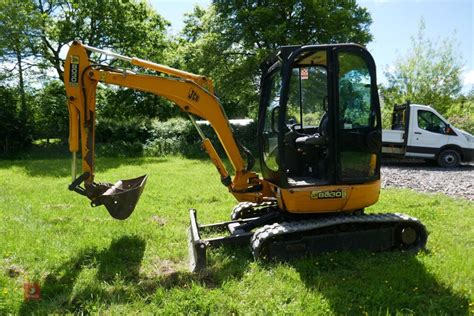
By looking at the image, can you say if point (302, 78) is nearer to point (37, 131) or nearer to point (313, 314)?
point (313, 314)

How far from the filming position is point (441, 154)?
13.1 metres

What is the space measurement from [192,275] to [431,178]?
28.7 feet

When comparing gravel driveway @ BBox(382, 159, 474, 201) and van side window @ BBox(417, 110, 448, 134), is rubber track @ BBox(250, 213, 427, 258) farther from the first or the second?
van side window @ BBox(417, 110, 448, 134)

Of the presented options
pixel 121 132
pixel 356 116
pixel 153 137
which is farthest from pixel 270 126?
pixel 121 132

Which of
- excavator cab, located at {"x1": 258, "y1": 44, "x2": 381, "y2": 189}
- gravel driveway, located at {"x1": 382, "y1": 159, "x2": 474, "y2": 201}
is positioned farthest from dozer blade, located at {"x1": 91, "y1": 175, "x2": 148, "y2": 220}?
gravel driveway, located at {"x1": 382, "y1": 159, "x2": 474, "y2": 201}

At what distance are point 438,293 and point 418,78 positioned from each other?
23.0 meters

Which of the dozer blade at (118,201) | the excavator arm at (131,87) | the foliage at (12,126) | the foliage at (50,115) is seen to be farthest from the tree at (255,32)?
the dozer blade at (118,201)

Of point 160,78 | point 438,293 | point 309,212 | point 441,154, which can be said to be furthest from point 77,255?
point 441,154

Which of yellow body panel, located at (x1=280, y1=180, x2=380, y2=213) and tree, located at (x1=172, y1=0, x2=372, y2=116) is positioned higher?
tree, located at (x1=172, y1=0, x2=372, y2=116)

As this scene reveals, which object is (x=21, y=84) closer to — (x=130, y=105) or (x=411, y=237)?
(x=130, y=105)

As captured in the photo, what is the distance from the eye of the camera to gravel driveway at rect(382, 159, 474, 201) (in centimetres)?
887

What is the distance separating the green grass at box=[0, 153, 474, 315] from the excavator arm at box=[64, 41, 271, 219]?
28.8 inches

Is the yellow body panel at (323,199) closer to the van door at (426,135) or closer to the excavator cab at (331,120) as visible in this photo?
the excavator cab at (331,120)

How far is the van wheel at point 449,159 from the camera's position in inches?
516
